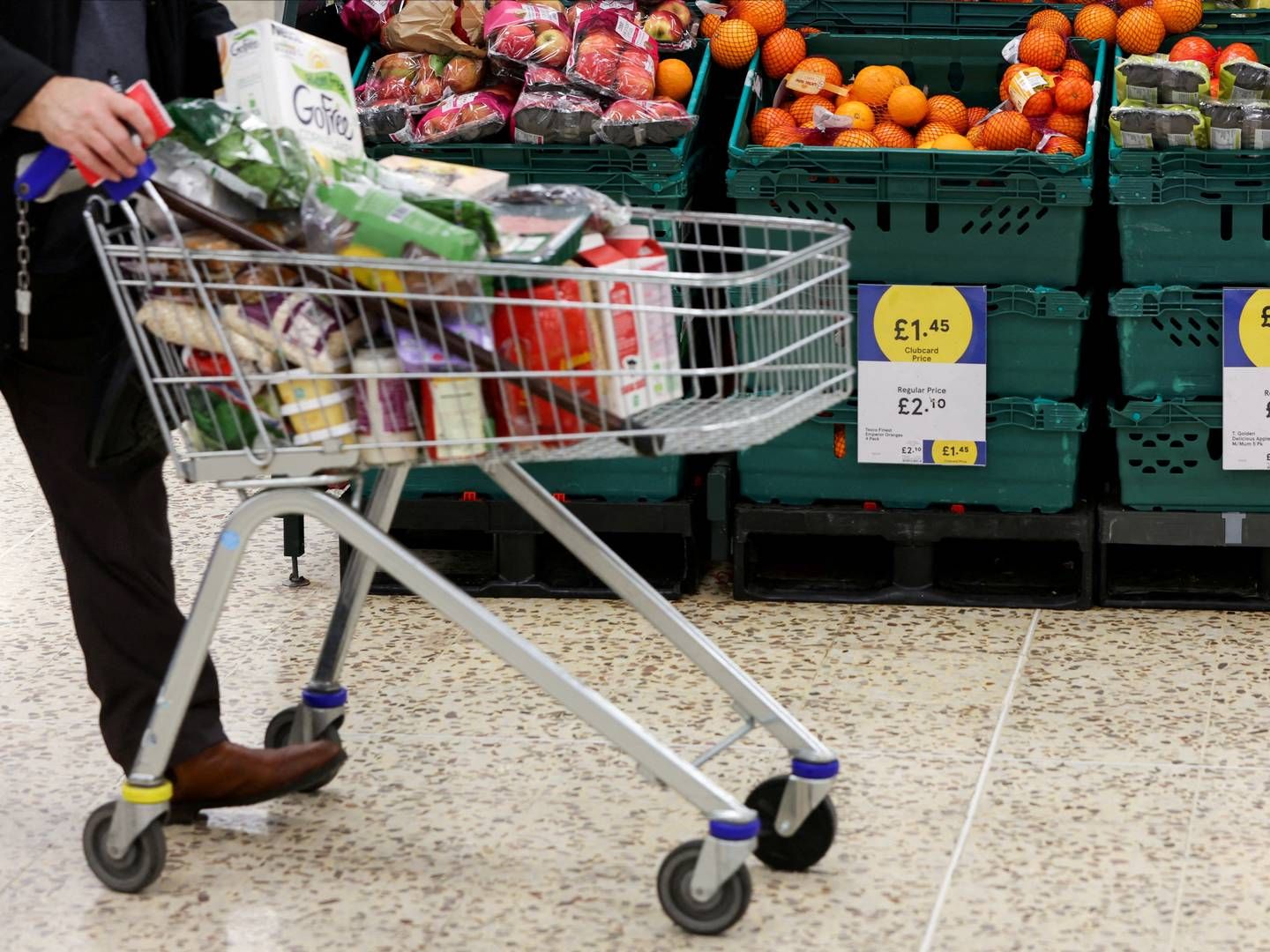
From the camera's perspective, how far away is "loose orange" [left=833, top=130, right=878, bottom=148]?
11.4ft

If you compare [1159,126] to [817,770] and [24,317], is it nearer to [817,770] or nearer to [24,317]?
[817,770]

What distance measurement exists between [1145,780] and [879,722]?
453mm

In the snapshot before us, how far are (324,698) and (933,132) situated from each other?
1724 mm

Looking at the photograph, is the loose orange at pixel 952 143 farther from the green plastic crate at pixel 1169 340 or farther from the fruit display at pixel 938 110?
the green plastic crate at pixel 1169 340

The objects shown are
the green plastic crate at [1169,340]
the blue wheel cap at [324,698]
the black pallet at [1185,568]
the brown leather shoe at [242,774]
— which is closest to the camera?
the brown leather shoe at [242,774]

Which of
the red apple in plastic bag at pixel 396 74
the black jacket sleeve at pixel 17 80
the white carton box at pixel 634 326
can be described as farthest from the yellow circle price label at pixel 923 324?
the black jacket sleeve at pixel 17 80

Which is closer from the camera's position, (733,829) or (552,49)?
(733,829)

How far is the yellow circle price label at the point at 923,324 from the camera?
3400 millimetres

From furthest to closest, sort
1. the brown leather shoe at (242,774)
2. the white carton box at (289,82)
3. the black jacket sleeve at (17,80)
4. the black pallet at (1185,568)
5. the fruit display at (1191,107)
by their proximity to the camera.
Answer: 1. the black pallet at (1185,568)
2. the fruit display at (1191,107)
3. the brown leather shoe at (242,774)
4. the white carton box at (289,82)
5. the black jacket sleeve at (17,80)

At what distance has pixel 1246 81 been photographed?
3.24 meters

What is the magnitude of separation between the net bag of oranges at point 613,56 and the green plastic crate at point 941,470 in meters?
0.76

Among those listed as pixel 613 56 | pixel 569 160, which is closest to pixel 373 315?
pixel 569 160

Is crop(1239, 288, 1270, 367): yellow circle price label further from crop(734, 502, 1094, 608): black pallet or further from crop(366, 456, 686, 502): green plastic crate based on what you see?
crop(366, 456, 686, 502): green plastic crate

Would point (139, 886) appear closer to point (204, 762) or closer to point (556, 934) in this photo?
point (204, 762)
